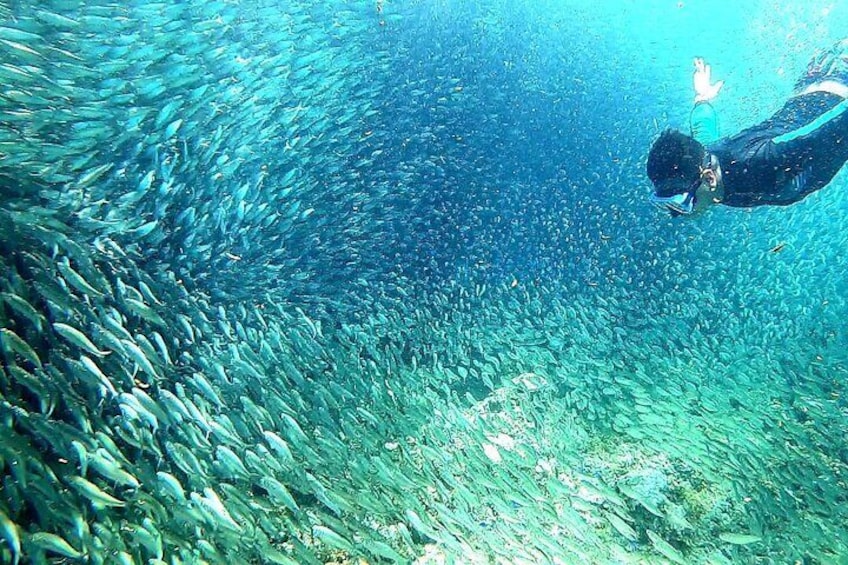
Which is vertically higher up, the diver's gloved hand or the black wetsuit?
the diver's gloved hand

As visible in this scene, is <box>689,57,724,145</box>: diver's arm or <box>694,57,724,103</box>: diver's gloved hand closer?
<box>689,57,724,145</box>: diver's arm

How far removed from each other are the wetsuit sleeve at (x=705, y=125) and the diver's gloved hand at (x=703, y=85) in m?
0.31

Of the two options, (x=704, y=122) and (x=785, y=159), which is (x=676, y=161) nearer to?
(x=785, y=159)

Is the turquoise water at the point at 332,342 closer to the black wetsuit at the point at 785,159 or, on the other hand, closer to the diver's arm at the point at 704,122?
the black wetsuit at the point at 785,159

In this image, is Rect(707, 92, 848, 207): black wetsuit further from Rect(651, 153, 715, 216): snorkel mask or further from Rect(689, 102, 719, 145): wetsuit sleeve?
Rect(689, 102, 719, 145): wetsuit sleeve

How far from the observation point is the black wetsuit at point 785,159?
414 centimetres

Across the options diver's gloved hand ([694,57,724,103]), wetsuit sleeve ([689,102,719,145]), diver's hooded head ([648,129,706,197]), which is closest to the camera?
diver's hooded head ([648,129,706,197])

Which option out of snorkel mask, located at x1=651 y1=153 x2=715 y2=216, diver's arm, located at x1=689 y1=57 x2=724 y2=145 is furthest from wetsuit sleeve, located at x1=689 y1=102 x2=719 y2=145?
snorkel mask, located at x1=651 y1=153 x2=715 y2=216

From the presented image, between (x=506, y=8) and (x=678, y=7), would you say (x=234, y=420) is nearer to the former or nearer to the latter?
(x=506, y=8)

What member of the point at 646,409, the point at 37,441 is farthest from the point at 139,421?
the point at 646,409

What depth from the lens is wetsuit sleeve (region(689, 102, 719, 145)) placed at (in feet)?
16.0

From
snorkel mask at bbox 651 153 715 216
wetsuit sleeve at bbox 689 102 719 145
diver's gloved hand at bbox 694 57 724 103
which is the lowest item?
snorkel mask at bbox 651 153 715 216

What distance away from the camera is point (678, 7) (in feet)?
123

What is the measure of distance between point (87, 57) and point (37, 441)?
4572 millimetres
